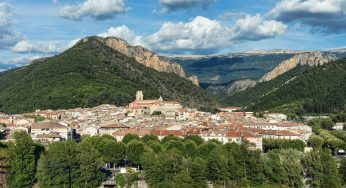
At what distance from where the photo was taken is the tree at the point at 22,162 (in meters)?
67.0

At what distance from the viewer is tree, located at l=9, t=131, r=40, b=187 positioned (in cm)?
6700

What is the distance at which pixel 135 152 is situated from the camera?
76.9 m

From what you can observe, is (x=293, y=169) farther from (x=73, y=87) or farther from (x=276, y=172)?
(x=73, y=87)

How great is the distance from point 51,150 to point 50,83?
355 ft

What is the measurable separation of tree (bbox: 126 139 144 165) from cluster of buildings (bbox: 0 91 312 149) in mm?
17977

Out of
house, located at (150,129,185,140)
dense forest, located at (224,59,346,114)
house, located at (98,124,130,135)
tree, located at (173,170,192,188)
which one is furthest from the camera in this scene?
dense forest, located at (224,59,346,114)

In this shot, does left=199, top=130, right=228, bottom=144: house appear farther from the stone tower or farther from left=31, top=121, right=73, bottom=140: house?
the stone tower

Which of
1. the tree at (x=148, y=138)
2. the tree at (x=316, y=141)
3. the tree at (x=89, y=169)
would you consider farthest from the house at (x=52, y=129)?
the tree at (x=316, y=141)

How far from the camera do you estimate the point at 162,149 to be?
75500mm

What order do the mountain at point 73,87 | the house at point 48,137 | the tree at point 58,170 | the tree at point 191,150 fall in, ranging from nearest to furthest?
the tree at point 58,170 → the tree at point 191,150 → the house at point 48,137 → the mountain at point 73,87

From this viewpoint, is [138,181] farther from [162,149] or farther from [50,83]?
[50,83]

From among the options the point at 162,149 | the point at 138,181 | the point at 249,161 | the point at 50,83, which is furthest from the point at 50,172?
the point at 50,83

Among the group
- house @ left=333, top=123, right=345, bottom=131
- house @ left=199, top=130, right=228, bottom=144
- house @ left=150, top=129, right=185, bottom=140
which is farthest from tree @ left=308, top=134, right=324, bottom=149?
house @ left=333, top=123, right=345, bottom=131

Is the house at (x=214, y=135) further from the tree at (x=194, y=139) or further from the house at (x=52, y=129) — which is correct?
the house at (x=52, y=129)
